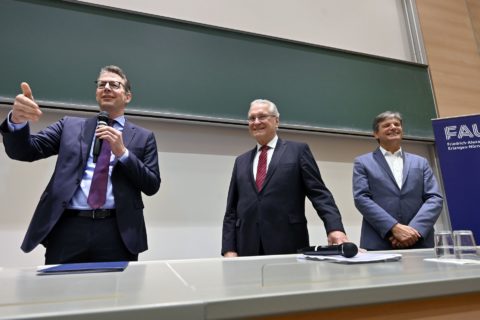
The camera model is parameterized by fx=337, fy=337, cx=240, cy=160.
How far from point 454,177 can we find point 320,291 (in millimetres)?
879

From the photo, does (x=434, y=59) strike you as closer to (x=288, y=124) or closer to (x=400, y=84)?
(x=400, y=84)

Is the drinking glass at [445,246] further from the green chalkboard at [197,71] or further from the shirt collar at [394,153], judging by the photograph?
the green chalkboard at [197,71]

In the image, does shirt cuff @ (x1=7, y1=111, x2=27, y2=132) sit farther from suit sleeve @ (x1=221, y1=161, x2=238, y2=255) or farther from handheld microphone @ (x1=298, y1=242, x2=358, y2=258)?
handheld microphone @ (x1=298, y1=242, x2=358, y2=258)

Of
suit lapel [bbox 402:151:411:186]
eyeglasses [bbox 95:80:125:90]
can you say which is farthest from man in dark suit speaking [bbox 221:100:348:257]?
eyeglasses [bbox 95:80:125:90]

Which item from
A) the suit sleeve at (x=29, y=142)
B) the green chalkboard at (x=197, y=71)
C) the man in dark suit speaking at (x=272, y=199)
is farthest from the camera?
the green chalkboard at (x=197, y=71)

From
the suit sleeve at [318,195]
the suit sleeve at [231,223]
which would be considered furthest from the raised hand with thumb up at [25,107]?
the suit sleeve at [318,195]

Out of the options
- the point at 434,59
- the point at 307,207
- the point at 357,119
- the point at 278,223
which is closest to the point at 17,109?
the point at 278,223

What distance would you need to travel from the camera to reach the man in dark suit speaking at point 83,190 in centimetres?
129

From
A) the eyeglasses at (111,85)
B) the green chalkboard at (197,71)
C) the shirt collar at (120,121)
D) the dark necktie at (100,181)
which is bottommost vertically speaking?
the dark necktie at (100,181)

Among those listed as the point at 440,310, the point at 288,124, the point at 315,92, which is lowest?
the point at 440,310

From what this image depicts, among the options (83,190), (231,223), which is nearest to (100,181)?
(83,190)

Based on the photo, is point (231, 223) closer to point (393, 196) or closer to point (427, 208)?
point (393, 196)

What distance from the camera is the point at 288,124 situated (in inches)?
99.4

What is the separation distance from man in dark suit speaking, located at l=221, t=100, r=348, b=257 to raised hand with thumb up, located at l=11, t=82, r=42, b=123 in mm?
1045
